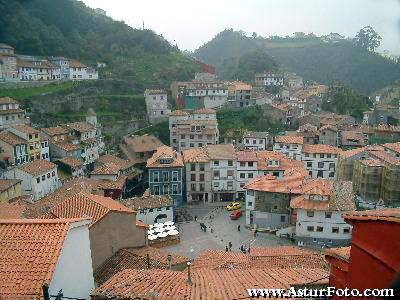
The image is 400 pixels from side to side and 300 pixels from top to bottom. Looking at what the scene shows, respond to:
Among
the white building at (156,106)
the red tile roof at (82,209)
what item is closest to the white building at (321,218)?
the red tile roof at (82,209)

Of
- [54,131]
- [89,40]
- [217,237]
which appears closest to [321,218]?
[217,237]

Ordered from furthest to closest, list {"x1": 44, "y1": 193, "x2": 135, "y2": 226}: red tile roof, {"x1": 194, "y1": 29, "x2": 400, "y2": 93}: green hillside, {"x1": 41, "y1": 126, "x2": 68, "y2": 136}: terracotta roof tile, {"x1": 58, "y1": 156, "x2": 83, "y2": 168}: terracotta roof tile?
1. {"x1": 194, "y1": 29, "x2": 400, "y2": 93}: green hillside
2. {"x1": 41, "y1": 126, "x2": 68, "y2": 136}: terracotta roof tile
3. {"x1": 58, "y1": 156, "x2": 83, "y2": 168}: terracotta roof tile
4. {"x1": 44, "y1": 193, "x2": 135, "y2": 226}: red tile roof

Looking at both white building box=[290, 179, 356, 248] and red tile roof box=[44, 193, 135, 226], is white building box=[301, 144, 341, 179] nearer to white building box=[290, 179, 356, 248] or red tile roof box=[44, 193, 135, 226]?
white building box=[290, 179, 356, 248]

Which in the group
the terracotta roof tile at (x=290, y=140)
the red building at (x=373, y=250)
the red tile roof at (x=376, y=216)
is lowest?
the terracotta roof tile at (x=290, y=140)

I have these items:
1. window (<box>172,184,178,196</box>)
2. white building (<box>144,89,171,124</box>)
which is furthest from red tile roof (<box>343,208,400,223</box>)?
white building (<box>144,89,171,124</box>)

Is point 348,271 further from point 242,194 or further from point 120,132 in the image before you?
point 120,132

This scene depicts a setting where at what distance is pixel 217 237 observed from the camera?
32.9 metres

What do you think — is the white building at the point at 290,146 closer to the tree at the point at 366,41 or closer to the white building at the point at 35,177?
the white building at the point at 35,177

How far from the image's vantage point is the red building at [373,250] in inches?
237

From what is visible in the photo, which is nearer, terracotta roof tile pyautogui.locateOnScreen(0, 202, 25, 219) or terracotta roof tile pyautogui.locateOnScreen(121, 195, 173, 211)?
terracotta roof tile pyautogui.locateOnScreen(0, 202, 25, 219)

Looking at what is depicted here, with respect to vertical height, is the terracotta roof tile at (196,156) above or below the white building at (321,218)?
above

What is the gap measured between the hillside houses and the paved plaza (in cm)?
4023

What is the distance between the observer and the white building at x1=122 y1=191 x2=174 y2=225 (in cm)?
3306

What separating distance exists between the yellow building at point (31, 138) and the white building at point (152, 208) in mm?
13616
